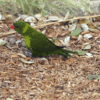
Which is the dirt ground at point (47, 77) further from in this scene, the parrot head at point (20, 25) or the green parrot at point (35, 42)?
the parrot head at point (20, 25)

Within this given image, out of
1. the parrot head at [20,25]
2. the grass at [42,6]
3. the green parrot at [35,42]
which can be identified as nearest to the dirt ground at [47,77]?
the green parrot at [35,42]

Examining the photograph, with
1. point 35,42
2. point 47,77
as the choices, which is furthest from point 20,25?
point 47,77

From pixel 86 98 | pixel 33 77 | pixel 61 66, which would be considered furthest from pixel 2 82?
pixel 86 98

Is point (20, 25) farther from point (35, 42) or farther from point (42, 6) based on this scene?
point (42, 6)

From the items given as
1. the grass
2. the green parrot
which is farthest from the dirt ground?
the grass

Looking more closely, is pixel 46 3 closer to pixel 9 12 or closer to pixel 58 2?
pixel 58 2

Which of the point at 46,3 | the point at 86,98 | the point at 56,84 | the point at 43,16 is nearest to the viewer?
the point at 86,98

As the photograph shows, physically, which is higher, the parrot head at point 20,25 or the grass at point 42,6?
the grass at point 42,6
